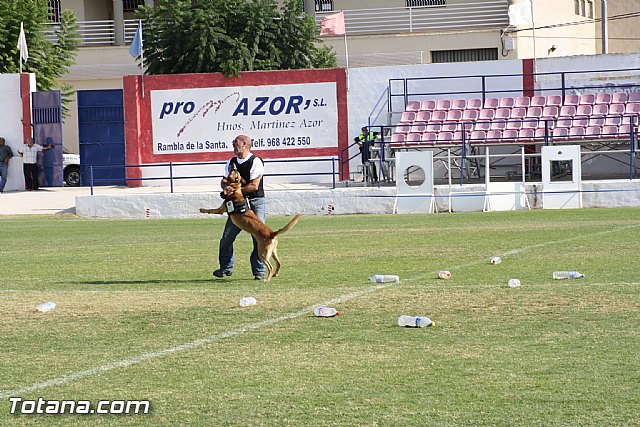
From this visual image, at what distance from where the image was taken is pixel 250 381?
7.44 meters

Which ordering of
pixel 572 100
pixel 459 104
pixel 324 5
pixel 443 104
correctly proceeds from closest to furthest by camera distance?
pixel 572 100
pixel 459 104
pixel 443 104
pixel 324 5

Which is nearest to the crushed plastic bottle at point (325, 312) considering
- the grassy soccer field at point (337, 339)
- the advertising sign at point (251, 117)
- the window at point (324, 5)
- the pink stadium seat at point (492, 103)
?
the grassy soccer field at point (337, 339)

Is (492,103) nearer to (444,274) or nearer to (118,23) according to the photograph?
(118,23)

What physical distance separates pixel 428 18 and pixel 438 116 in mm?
15040

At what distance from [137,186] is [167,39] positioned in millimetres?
7471

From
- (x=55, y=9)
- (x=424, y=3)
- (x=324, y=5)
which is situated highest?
(x=55, y=9)

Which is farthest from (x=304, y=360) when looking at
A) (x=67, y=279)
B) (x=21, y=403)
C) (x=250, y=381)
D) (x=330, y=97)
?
(x=330, y=97)

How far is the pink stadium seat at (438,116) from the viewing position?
35781 mm

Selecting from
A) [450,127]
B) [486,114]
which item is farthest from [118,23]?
[486,114]

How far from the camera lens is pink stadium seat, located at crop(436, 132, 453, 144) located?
114 feet

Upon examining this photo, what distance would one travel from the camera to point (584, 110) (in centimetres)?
3481

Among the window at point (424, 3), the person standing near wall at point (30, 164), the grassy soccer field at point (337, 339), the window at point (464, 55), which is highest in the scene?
the window at point (424, 3)

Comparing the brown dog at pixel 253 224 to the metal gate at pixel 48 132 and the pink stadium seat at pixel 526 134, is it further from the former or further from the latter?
the metal gate at pixel 48 132

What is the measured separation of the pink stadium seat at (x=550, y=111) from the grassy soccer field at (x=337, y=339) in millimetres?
17774
